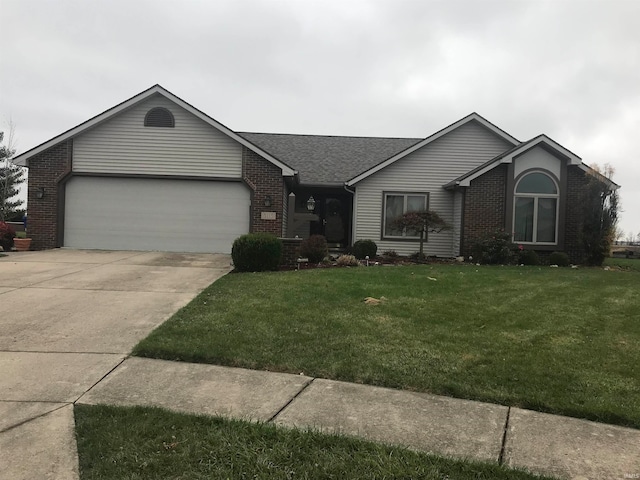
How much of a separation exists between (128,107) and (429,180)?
10.6m

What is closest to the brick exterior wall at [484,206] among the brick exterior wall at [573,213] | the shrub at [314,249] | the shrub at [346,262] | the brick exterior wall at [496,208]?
the brick exterior wall at [496,208]

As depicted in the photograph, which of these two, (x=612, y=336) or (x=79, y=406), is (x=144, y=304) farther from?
(x=612, y=336)

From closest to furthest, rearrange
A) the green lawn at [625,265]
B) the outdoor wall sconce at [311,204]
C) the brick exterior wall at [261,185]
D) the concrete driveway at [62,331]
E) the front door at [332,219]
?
the concrete driveway at [62,331]
the green lawn at [625,265]
the brick exterior wall at [261,185]
the outdoor wall sconce at [311,204]
the front door at [332,219]

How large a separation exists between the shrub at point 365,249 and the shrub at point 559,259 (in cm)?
547

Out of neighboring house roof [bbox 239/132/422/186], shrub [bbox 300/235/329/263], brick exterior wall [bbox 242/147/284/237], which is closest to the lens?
shrub [bbox 300/235/329/263]

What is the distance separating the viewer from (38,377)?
14.0ft

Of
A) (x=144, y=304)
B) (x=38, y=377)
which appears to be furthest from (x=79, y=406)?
(x=144, y=304)

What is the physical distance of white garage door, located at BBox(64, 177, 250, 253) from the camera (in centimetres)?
1554

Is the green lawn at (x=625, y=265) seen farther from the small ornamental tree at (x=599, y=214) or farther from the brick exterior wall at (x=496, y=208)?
the brick exterior wall at (x=496, y=208)

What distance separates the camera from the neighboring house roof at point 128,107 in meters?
15.1

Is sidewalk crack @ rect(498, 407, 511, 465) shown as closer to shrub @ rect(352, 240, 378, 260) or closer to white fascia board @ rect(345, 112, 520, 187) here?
shrub @ rect(352, 240, 378, 260)

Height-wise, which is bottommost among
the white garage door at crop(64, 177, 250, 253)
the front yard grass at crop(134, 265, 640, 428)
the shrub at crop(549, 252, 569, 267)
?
the front yard grass at crop(134, 265, 640, 428)

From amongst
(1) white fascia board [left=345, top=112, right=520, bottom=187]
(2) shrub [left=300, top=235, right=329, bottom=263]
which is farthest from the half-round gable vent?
(2) shrub [left=300, top=235, right=329, bottom=263]

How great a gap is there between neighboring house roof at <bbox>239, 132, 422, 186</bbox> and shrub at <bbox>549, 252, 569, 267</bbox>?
23.8 feet
